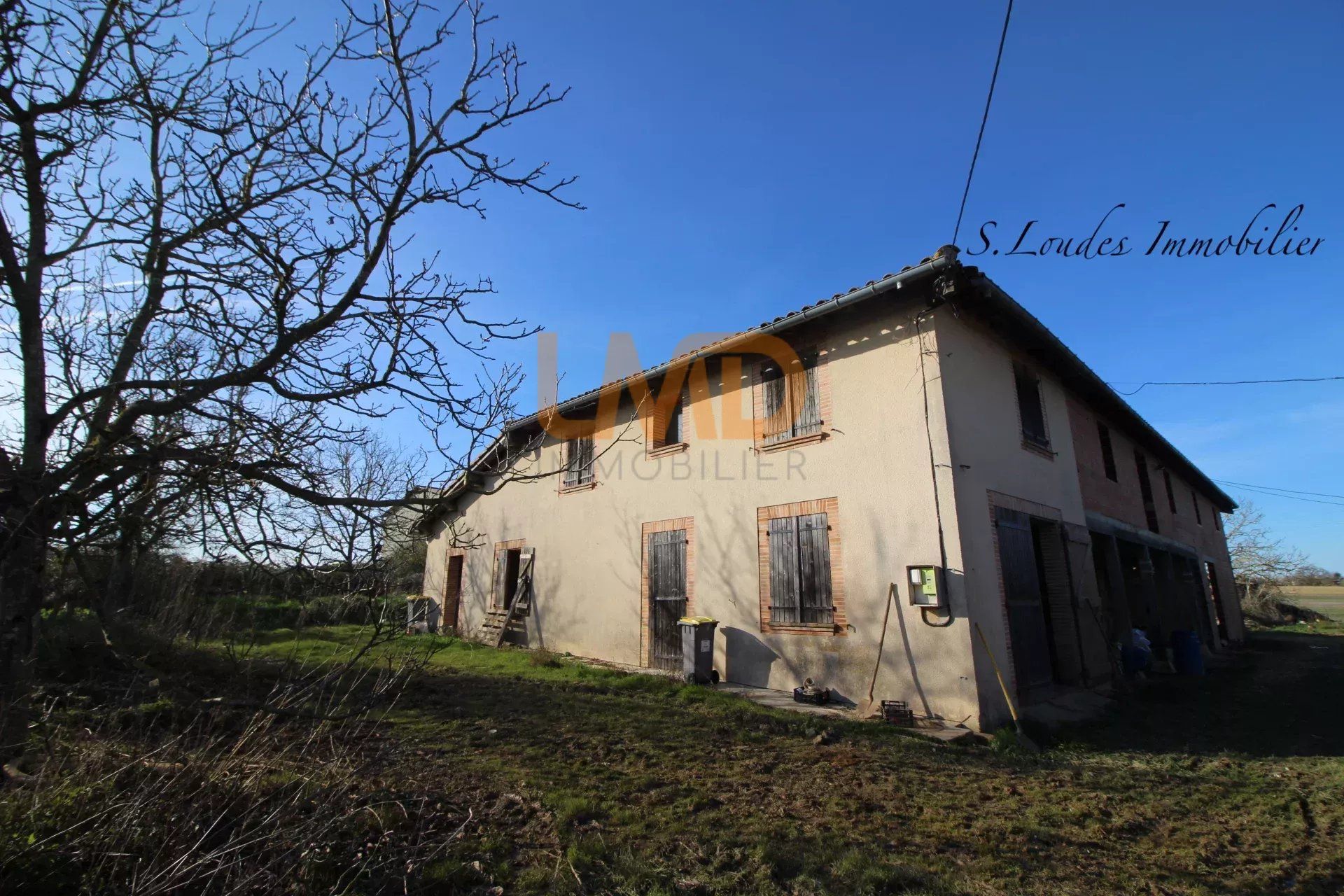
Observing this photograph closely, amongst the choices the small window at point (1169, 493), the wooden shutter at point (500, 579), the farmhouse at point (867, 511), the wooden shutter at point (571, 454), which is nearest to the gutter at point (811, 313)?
the farmhouse at point (867, 511)

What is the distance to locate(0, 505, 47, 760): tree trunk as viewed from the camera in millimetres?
2492

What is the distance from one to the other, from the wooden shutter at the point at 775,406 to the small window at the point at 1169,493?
12109 mm

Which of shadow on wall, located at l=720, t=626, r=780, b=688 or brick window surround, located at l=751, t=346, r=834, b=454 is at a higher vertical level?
brick window surround, located at l=751, t=346, r=834, b=454

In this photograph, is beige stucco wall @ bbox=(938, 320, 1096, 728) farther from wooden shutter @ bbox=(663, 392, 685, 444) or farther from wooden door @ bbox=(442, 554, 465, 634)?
wooden door @ bbox=(442, 554, 465, 634)

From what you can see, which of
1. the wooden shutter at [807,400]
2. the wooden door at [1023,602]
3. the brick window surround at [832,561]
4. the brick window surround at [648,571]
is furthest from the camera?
the brick window surround at [648,571]

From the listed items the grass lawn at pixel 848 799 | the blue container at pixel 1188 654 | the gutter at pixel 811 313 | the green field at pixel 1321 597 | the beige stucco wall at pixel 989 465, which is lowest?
the grass lawn at pixel 848 799

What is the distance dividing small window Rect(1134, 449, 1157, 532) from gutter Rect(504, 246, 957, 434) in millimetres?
9782

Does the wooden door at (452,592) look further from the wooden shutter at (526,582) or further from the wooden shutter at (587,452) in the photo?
the wooden shutter at (587,452)

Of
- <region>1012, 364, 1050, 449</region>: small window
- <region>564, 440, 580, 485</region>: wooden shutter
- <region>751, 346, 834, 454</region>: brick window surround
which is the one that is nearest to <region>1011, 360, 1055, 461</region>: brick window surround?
<region>1012, 364, 1050, 449</region>: small window

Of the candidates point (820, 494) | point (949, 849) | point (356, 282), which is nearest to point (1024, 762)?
point (949, 849)

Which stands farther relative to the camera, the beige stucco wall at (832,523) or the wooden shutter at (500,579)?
the wooden shutter at (500,579)

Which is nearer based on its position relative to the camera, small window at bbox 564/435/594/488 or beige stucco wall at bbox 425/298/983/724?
beige stucco wall at bbox 425/298/983/724

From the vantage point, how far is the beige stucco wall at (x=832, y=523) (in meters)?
7.39

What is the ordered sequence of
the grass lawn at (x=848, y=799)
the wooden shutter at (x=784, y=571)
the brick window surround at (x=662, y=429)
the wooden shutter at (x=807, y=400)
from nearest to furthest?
the grass lawn at (x=848, y=799), the wooden shutter at (x=784, y=571), the wooden shutter at (x=807, y=400), the brick window surround at (x=662, y=429)
